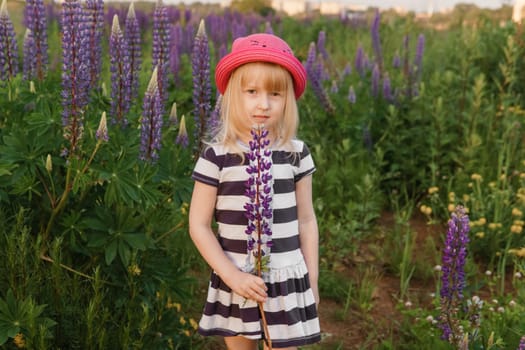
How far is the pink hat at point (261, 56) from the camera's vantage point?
2.00 metres

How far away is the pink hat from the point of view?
2.00 meters

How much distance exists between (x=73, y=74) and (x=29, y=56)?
0.79 meters

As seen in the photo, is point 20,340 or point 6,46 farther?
point 6,46

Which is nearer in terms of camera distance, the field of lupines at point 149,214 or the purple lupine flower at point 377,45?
the field of lupines at point 149,214

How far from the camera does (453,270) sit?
8.27 feet

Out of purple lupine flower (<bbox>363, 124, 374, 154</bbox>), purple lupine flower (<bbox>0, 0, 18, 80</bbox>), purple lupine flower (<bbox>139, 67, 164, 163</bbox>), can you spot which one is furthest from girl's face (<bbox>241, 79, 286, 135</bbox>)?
purple lupine flower (<bbox>363, 124, 374, 154</bbox>)

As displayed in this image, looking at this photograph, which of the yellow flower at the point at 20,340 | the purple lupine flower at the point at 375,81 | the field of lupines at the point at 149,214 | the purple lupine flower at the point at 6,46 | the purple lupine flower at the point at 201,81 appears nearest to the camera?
the yellow flower at the point at 20,340

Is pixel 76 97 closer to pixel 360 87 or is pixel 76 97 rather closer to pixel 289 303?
pixel 289 303

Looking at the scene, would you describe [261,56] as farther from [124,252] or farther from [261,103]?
[124,252]

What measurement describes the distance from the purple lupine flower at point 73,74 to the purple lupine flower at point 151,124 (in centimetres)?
22

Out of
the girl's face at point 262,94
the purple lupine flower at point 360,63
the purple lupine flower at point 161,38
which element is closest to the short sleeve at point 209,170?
the girl's face at point 262,94

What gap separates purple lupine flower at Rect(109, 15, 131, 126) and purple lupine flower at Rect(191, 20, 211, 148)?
280mm

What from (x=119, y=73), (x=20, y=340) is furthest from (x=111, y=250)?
(x=119, y=73)

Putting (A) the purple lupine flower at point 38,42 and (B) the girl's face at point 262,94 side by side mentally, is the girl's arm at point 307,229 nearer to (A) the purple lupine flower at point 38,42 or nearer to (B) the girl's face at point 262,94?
(B) the girl's face at point 262,94
